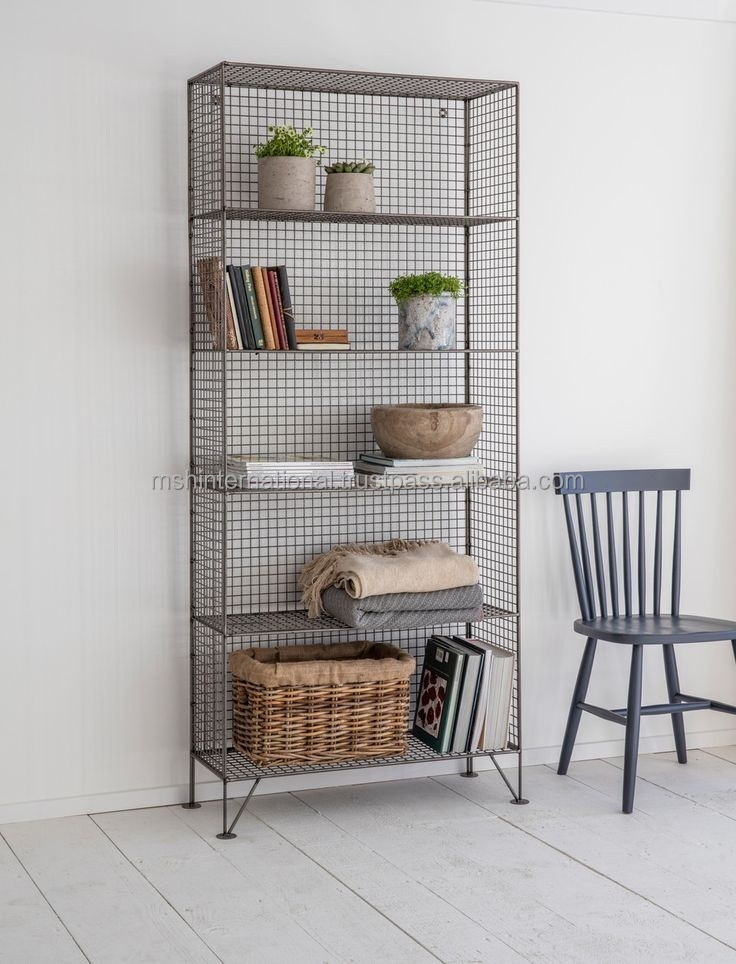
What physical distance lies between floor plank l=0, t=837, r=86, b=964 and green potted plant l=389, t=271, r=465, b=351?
1.66m

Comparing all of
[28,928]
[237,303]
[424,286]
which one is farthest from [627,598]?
[28,928]

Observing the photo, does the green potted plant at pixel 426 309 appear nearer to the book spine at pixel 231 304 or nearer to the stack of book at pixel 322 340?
the stack of book at pixel 322 340

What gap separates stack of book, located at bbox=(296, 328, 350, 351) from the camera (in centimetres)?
328

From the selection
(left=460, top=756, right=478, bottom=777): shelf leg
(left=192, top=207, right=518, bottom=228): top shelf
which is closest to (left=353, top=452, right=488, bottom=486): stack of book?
(left=192, top=207, right=518, bottom=228): top shelf

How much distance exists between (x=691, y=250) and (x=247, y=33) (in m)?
1.54

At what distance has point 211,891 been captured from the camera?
2867 millimetres

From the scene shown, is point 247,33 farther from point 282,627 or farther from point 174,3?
point 282,627

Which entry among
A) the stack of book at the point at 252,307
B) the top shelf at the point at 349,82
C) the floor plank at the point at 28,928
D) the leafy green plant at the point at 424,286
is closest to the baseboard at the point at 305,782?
the floor plank at the point at 28,928

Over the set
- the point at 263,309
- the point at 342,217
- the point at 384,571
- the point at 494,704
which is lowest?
the point at 494,704

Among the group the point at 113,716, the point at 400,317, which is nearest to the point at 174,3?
the point at 400,317

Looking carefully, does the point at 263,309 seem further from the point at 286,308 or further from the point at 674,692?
the point at 674,692

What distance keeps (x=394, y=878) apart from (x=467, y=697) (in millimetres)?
646

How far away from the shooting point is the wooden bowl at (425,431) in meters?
3.33

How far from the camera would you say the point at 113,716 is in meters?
3.45
